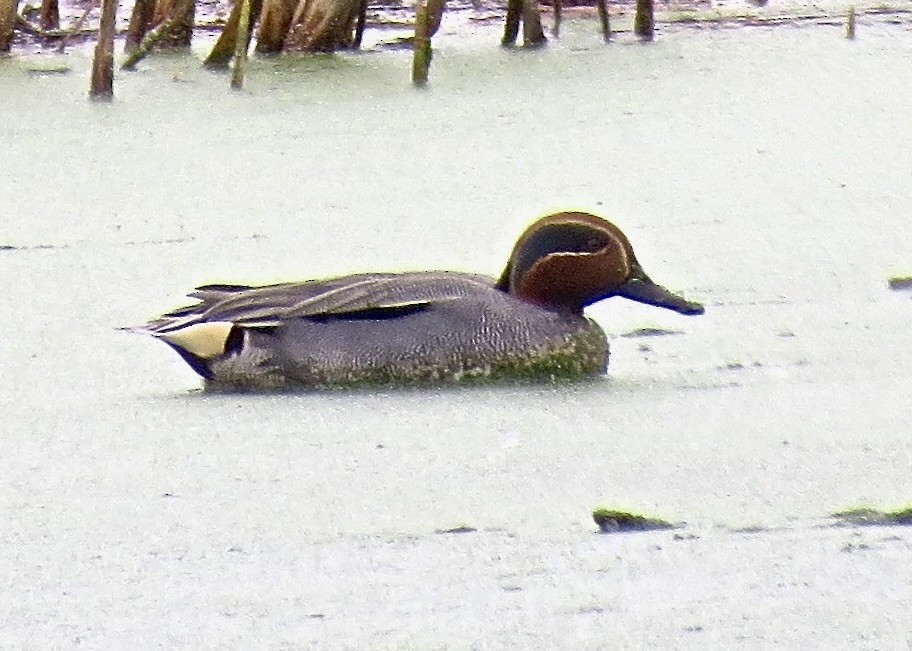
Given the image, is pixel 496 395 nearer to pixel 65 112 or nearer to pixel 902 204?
pixel 902 204

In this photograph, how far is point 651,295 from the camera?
143 inches

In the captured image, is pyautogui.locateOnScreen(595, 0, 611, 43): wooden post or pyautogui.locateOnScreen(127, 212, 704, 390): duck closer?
pyautogui.locateOnScreen(127, 212, 704, 390): duck

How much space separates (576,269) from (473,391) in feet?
0.98

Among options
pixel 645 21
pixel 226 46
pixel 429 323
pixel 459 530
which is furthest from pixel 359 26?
pixel 459 530

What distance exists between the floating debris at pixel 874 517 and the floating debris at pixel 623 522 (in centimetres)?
21

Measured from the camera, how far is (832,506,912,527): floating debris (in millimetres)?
2646

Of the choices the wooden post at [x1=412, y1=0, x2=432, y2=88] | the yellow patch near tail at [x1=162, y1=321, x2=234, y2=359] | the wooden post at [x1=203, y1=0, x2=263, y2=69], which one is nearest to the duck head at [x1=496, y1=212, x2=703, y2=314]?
the yellow patch near tail at [x1=162, y1=321, x2=234, y2=359]

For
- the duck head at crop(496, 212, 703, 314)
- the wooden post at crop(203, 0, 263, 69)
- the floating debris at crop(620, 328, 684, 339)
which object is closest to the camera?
the duck head at crop(496, 212, 703, 314)

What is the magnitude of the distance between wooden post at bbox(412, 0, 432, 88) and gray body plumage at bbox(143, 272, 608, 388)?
201cm

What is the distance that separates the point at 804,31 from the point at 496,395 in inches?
123

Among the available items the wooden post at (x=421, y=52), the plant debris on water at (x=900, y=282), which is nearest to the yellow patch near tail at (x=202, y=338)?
the plant debris on water at (x=900, y=282)

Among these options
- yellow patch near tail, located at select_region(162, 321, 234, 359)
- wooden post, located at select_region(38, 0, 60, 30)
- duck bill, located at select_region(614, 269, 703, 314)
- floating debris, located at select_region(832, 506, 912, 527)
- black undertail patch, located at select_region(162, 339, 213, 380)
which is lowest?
wooden post, located at select_region(38, 0, 60, 30)

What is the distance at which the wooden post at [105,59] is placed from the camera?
5387 millimetres

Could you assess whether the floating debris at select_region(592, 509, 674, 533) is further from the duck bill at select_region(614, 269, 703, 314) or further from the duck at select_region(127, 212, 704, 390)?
the duck bill at select_region(614, 269, 703, 314)
